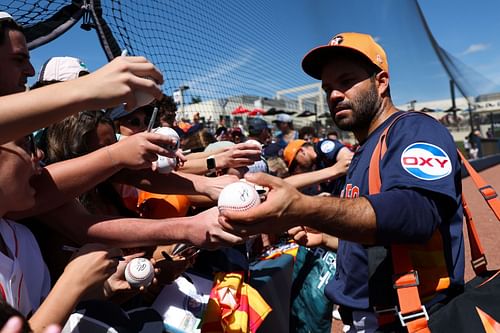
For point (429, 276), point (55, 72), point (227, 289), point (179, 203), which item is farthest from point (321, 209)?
point (55, 72)

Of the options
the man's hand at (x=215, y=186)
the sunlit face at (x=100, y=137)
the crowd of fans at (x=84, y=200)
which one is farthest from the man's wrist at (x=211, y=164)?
the sunlit face at (x=100, y=137)

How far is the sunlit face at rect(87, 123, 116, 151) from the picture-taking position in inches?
84.2

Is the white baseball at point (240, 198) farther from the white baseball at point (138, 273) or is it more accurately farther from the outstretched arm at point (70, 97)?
the white baseball at point (138, 273)

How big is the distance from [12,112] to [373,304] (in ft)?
5.24

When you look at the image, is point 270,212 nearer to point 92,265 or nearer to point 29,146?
point 92,265

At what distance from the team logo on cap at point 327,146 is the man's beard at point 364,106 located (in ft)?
6.45

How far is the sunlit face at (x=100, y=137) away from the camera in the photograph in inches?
84.2

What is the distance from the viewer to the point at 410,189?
1550 mm

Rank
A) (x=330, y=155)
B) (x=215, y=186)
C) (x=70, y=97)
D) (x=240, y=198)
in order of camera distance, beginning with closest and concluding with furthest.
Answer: (x=70, y=97) < (x=240, y=198) < (x=215, y=186) < (x=330, y=155)

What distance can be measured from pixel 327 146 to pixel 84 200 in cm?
261

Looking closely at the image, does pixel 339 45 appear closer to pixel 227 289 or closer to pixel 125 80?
pixel 125 80

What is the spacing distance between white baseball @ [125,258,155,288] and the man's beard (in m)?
1.27

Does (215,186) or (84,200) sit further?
(215,186)

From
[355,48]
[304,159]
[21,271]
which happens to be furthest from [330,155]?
[21,271]
